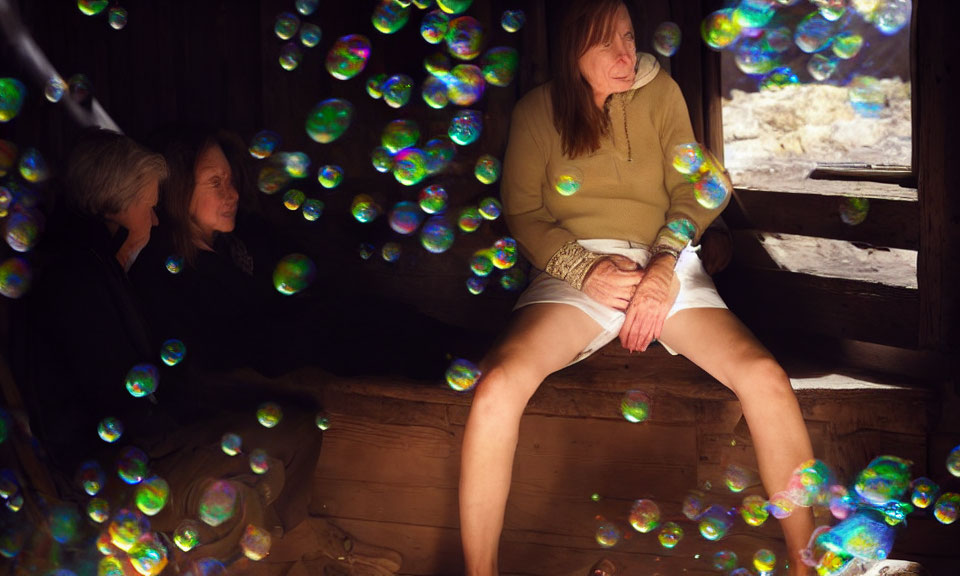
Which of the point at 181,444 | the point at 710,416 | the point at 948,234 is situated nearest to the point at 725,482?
the point at 710,416

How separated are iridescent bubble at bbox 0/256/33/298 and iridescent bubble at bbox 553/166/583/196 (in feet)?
5.68

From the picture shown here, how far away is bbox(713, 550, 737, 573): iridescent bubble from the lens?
3359 millimetres

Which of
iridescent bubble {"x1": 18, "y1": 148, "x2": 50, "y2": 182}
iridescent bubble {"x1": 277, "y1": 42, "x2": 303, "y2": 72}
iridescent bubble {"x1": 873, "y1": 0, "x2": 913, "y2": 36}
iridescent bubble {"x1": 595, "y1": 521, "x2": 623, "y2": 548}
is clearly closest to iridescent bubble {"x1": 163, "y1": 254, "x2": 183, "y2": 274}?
iridescent bubble {"x1": 18, "y1": 148, "x2": 50, "y2": 182}

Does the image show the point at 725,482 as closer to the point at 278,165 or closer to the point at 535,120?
the point at 535,120

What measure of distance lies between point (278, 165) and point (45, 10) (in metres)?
1.52

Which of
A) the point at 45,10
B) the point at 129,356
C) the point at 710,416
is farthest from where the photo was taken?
the point at 45,10

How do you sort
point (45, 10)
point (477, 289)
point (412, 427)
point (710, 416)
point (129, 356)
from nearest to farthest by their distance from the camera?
point (129, 356) < point (710, 416) < point (412, 427) < point (477, 289) < point (45, 10)

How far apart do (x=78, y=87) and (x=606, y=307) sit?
2530mm

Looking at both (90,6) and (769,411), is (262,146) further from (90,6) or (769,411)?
(769,411)

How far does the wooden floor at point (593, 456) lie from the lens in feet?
11.2

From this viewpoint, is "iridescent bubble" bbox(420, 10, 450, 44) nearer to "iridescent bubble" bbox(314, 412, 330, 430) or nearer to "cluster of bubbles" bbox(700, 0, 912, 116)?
"cluster of bubbles" bbox(700, 0, 912, 116)

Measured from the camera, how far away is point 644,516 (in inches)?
129

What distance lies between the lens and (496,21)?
4328mm

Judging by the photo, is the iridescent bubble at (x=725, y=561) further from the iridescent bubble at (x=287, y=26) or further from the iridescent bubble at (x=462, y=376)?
the iridescent bubble at (x=287, y=26)
